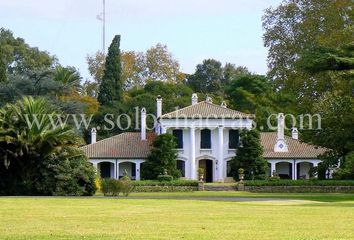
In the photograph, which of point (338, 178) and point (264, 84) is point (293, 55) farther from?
point (264, 84)

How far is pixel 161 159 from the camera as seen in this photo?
67938 mm

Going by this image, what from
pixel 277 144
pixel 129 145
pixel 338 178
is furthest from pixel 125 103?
pixel 338 178

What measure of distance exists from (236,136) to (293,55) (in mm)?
8786

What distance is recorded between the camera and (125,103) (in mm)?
86750

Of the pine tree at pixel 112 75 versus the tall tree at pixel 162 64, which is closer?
the pine tree at pixel 112 75

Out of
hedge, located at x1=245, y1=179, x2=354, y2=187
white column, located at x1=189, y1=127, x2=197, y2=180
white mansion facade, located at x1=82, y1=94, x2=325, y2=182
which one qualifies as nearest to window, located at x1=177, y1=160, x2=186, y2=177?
white mansion facade, located at x1=82, y1=94, x2=325, y2=182

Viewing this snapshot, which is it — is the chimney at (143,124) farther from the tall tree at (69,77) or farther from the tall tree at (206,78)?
the tall tree at (206,78)

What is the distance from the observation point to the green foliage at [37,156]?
44.9 meters

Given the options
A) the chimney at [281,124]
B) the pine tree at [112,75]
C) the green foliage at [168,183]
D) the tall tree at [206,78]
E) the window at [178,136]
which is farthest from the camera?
the tall tree at [206,78]

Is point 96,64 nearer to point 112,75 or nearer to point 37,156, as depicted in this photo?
point 112,75

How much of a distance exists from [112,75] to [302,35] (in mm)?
26178

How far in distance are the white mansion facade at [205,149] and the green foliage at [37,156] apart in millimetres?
24697

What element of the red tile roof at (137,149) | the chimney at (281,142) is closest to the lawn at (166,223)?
the red tile roof at (137,149)

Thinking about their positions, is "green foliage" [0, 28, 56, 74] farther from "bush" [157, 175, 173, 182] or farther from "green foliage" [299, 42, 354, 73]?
"green foliage" [299, 42, 354, 73]
